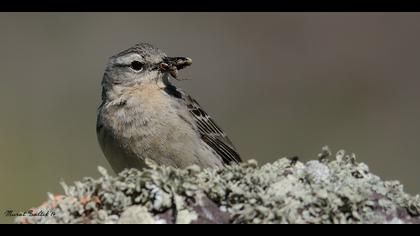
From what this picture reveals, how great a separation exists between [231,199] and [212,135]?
168 inches

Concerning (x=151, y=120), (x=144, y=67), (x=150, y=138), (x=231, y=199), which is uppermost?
(x=144, y=67)

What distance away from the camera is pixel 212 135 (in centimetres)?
953

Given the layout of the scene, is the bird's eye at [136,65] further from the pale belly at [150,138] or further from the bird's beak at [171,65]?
the pale belly at [150,138]

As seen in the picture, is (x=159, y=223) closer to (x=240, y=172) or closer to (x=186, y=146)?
(x=240, y=172)

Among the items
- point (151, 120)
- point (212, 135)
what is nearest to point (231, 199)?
point (151, 120)

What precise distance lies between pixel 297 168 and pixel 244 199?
0.76 m

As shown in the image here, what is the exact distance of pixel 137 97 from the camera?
903 cm

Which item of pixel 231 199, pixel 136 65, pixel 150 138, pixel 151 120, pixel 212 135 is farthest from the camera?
pixel 136 65

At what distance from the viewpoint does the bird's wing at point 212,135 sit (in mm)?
9391

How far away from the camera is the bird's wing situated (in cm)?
939

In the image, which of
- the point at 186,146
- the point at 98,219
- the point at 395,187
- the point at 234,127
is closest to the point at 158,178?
the point at 98,219

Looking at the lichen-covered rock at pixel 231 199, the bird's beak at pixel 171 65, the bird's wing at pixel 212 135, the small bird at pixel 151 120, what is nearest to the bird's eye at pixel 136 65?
the small bird at pixel 151 120

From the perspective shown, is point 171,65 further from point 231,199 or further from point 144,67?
point 231,199

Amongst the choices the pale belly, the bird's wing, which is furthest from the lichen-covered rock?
the bird's wing
